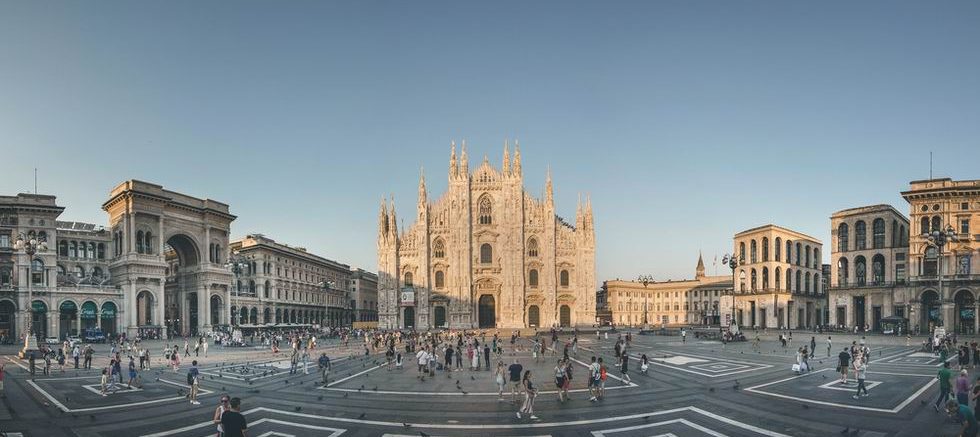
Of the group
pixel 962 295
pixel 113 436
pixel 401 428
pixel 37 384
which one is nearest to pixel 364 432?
pixel 401 428

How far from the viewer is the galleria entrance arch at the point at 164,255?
5816 centimetres

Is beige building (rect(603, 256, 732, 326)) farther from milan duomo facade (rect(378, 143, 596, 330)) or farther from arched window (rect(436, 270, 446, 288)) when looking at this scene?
arched window (rect(436, 270, 446, 288))

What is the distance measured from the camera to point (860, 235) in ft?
225

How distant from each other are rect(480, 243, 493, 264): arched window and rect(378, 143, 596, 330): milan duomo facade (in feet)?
0.44

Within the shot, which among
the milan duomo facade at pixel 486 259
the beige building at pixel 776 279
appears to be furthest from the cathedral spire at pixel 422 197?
the beige building at pixel 776 279

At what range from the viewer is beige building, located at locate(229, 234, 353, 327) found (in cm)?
7950

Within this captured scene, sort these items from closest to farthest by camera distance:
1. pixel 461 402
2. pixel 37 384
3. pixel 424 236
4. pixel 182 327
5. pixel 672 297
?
pixel 461 402 → pixel 37 384 → pixel 182 327 → pixel 424 236 → pixel 672 297

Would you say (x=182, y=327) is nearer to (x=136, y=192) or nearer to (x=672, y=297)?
(x=136, y=192)

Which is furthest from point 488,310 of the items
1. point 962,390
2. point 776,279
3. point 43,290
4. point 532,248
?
point 962,390

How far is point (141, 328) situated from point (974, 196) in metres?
83.8

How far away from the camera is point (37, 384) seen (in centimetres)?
2488

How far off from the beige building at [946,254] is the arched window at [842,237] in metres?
10.4

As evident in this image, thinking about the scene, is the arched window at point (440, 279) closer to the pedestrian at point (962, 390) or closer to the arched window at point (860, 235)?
the arched window at point (860, 235)

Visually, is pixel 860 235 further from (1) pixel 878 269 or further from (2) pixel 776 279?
(2) pixel 776 279
